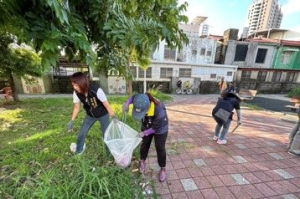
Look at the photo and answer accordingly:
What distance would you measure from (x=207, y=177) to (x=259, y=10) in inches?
2991

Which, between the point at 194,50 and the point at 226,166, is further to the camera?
the point at 194,50

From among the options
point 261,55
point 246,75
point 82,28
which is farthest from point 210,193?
point 261,55

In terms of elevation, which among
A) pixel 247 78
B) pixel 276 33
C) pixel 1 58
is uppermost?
pixel 276 33

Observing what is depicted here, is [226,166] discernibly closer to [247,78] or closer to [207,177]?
[207,177]

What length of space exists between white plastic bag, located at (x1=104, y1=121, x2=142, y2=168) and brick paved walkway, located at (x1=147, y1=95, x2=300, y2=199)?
642 mm

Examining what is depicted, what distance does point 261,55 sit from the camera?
1759 centimetres

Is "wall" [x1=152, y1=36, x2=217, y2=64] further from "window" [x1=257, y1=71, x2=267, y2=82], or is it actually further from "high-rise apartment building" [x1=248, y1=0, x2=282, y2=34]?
"high-rise apartment building" [x1=248, y1=0, x2=282, y2=34]

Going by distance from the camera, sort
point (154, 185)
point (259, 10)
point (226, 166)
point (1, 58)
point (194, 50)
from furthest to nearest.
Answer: point (259, 10), point (194, 50), point (1, 58), point (226, 166), point (154, 185)

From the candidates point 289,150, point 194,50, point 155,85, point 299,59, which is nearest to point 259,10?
point 299,59

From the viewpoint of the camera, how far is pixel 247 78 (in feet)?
58.6

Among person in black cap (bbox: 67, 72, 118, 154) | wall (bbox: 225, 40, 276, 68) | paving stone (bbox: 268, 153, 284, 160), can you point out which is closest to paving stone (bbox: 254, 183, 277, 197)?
paving stone (bbox: 268, 153, 284, 160)

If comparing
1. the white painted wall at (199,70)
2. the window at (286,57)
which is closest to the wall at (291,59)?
the window at (286,57)

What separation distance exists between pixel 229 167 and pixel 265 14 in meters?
73.5

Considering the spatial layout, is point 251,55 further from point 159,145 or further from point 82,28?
point 82,28
